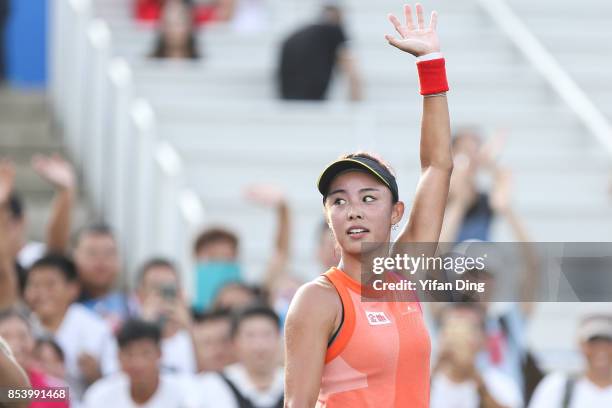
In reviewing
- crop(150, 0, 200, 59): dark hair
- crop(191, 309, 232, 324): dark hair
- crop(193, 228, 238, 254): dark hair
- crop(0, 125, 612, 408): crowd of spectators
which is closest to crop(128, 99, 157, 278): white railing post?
crop(150, 0, 200, 59): dark hair

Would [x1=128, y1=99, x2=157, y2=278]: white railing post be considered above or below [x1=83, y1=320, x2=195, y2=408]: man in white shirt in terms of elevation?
above

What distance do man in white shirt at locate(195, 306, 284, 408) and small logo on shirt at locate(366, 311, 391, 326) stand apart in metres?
2.99

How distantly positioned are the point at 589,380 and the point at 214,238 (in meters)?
2.60

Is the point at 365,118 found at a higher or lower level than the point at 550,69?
lower

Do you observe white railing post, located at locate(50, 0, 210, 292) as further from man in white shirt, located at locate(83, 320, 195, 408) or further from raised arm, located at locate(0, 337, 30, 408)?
raised arm, located at locate(0, 337, 30, 408)

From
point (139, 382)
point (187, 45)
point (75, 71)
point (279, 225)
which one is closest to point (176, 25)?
point (187, 45)

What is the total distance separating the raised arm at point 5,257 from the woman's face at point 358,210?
3163 millimetres

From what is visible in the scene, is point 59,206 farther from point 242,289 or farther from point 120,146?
point 120,146

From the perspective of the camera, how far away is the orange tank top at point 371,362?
14.6ft

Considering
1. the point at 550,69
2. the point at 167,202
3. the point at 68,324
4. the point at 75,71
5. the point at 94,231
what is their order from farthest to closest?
the point at 75,71 < the point at 550,69 < the point at 167,202 < the point at 94,231 < the point at 68,324

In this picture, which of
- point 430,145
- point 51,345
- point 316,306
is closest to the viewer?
point 316,306

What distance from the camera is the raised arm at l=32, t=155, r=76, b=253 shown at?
9336mm

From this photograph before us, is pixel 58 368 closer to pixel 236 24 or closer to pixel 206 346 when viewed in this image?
pixel 206 346

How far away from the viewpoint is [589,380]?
7.64 metres
